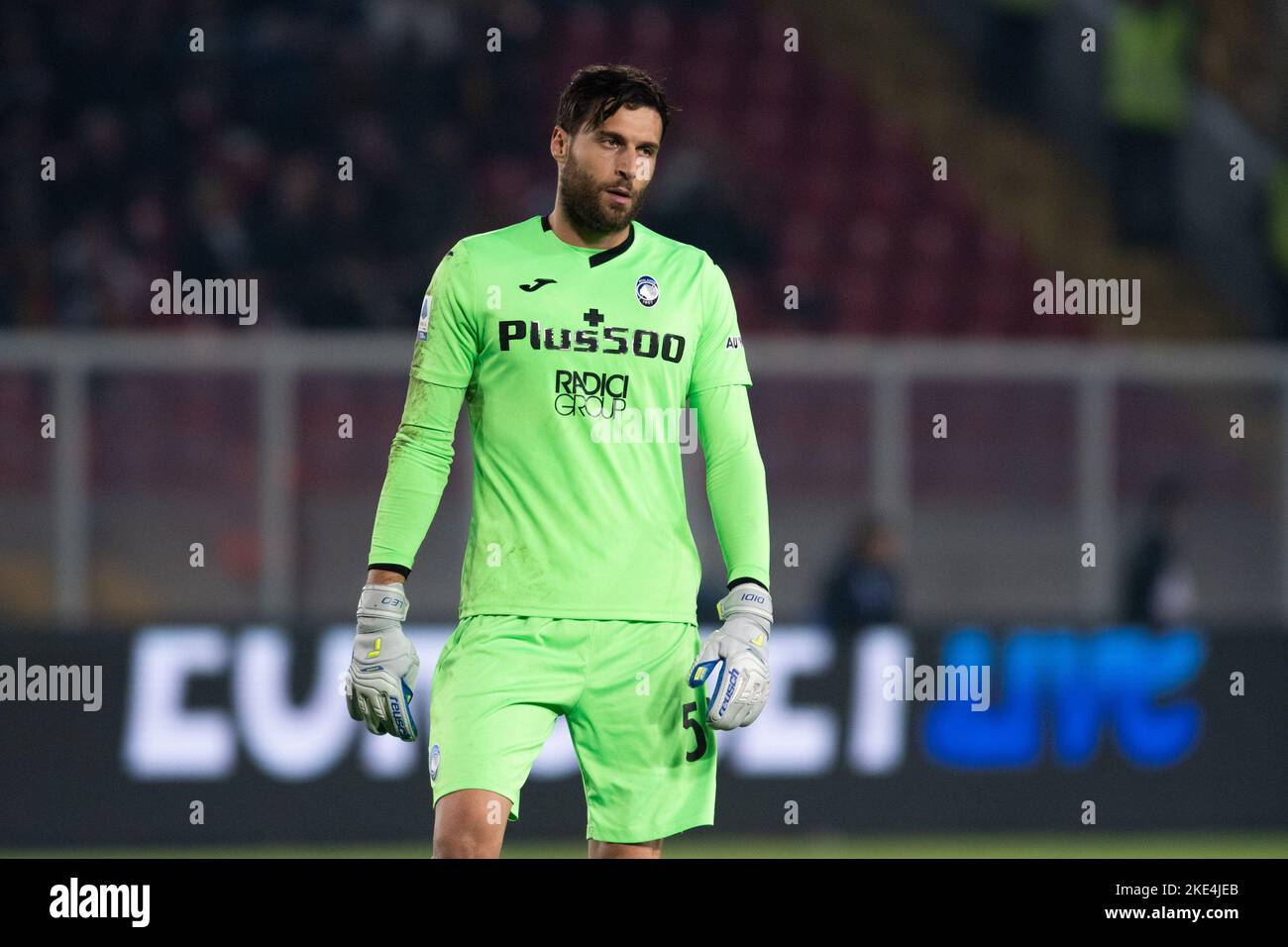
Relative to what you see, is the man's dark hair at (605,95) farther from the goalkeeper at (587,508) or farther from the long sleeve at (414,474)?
the long sleeve at (414,474)

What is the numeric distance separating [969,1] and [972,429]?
26.2 ft

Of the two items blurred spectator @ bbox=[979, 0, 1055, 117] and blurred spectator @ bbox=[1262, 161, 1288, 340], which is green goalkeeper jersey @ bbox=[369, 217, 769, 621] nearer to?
blurred spectator @ bbox=[1262, 161, 1288, 340]

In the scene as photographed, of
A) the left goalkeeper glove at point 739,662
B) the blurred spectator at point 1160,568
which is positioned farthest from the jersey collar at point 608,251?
the blurred spectator at point 1160,568

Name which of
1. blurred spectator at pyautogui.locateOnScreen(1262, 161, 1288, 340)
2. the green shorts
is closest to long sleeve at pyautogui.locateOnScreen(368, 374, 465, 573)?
the green shorts

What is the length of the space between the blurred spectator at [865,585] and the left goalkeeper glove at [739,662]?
18.2ft

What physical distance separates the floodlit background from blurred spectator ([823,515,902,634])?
21mm

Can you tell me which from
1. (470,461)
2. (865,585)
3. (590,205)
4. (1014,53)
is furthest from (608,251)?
(1014,53)

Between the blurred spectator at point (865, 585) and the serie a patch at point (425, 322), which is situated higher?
the serie a patch at point (425, 322)

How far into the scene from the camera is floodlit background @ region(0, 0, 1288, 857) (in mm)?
9414

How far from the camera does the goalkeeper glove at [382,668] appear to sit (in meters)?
4.50

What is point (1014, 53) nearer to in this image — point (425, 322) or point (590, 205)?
point (590, 205)

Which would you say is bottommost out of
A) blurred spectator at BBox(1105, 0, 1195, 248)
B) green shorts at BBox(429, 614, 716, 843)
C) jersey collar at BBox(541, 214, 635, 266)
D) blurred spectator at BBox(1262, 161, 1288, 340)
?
green shorts at BBox(429, 614, 716, 843)
